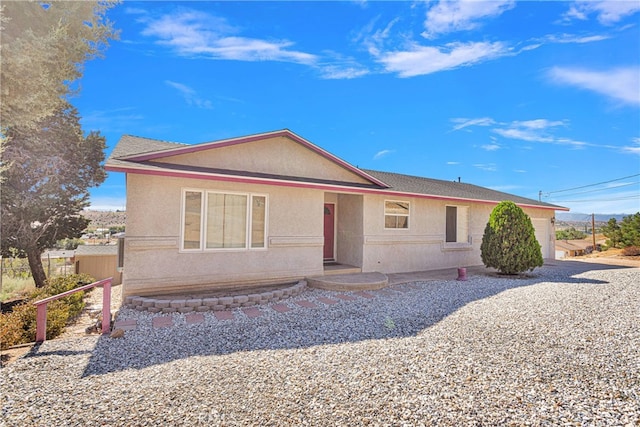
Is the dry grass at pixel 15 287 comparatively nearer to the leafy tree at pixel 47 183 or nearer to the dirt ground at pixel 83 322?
the leafy tree at pixel 47 183

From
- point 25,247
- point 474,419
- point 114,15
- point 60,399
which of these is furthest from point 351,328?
point 25,247

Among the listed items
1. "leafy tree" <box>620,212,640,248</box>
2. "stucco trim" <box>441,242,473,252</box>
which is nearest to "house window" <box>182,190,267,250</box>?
"stucco trim" <box>441,242,473,252</box>

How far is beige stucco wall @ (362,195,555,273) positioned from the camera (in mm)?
10641

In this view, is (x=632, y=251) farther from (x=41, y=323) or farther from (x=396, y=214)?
(x=41, y=323)

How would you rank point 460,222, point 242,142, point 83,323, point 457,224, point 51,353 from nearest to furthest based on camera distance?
point 51,353
point 83,323
point 242,142
point 457,224
point 460,222

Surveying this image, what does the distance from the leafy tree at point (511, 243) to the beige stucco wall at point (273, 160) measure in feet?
18.0

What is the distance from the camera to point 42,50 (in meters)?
4.36

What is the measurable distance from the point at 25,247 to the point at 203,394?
1600 cm

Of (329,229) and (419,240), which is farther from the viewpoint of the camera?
(419,240)

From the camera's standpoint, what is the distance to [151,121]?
15.4m

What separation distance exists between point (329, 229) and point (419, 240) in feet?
11.8

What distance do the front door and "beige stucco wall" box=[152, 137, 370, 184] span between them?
4.91ft

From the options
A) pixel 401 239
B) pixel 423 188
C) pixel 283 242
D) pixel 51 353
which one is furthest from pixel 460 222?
pixel 51 353

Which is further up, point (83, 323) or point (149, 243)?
point (149, 243)
